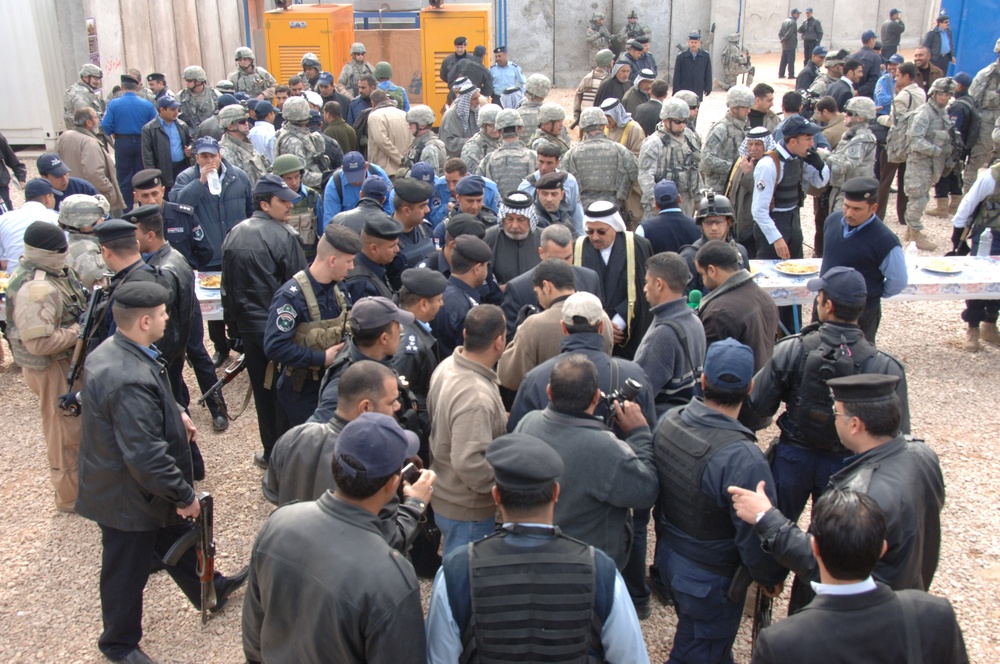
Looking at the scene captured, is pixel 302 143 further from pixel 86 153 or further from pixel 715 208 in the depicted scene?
pixel 715 208

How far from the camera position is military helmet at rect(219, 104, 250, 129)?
28.0 feet

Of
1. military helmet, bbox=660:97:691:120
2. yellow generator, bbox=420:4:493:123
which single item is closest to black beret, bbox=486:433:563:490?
military helmet, bbox=660:97:691:120

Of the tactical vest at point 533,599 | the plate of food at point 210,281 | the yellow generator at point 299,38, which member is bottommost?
the plate of food at point 210,281

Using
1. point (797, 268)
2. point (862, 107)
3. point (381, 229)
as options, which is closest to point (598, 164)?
point (797, 268)

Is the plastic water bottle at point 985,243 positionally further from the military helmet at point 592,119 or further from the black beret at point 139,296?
the black beret at point 139,296

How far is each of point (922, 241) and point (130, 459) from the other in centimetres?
998

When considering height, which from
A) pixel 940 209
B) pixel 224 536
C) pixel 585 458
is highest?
Result: pixel 585 458

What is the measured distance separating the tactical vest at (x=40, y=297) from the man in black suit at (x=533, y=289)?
2.79 meters

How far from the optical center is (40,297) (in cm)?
520

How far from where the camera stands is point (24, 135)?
15.5m

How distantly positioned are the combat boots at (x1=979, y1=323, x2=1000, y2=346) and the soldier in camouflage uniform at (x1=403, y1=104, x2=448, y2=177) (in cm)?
573

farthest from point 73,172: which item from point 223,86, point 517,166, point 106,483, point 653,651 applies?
point 653,651

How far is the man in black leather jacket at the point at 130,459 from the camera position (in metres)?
3.86

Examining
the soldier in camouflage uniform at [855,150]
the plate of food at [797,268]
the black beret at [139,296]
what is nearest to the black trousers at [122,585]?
the black beret at [139,296]
